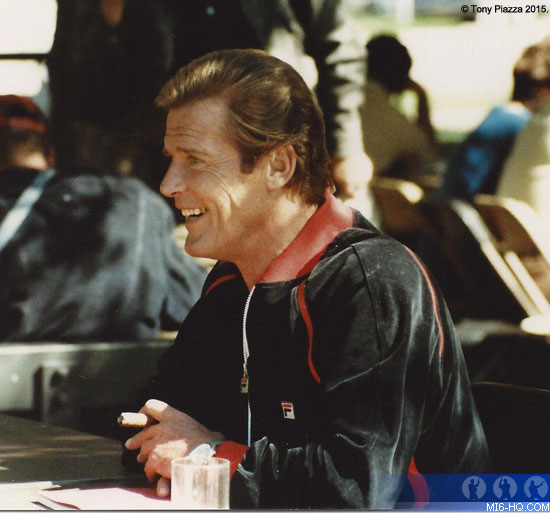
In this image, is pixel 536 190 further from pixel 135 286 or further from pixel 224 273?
pixel 224 273

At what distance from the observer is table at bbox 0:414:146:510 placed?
2420 millimetres

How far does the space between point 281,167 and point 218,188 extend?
0.13 m

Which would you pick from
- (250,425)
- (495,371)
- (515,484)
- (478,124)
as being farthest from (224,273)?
(495,371)

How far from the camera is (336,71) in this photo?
14.6 ft

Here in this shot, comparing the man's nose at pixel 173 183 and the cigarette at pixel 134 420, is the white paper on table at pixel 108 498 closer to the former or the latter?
the cigarette at pixel 134 420

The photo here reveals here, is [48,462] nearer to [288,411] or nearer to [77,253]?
[288,411]

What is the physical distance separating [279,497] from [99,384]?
232 centimetres

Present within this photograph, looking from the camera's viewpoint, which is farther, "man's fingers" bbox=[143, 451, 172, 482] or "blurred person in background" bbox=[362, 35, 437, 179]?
"blurred person in background" bbox=[362, 35, 437, 179]

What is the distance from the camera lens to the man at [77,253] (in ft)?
15.0

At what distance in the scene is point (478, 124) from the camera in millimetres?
4344

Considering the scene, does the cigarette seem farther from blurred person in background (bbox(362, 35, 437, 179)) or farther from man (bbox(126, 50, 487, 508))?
blurred person in background (bbox(362, 35, 437, 179))

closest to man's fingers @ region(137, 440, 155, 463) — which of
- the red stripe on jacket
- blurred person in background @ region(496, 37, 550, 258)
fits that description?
the red stripe on jacket

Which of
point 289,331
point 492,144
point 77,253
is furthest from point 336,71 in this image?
point 289,331

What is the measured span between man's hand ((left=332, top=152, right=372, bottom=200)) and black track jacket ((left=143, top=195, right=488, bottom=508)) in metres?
1.75
